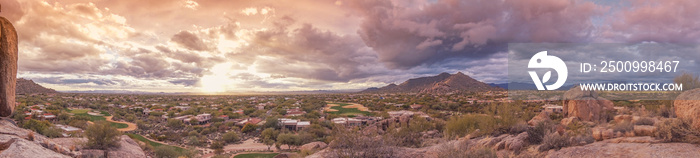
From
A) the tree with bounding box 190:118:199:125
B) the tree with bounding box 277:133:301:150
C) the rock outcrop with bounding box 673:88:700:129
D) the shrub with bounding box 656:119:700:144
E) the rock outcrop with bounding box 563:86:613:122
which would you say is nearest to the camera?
the shrub with bounding box 656:119:700:144

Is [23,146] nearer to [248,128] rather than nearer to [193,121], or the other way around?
[248,128]

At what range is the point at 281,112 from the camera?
52.1 meters

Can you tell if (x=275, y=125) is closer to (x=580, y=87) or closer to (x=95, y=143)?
(x=95, y=143)

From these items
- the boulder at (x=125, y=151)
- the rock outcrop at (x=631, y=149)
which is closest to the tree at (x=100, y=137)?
the boulder at (x=125, y=151)

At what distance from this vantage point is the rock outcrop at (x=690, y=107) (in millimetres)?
7341

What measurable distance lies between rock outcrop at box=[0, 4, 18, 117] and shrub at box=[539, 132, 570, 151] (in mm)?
18679

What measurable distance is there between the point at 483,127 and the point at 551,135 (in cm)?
513

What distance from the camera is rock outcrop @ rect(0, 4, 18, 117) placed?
9.47 metres

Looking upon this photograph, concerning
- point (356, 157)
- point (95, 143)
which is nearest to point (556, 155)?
point (356, 157)

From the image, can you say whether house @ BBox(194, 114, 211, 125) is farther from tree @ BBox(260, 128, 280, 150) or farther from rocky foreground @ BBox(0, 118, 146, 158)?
rocky foreground @ BBox(0, 118, 146, 158)

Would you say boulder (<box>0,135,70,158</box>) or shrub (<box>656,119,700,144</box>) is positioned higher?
shrub (<box>656,119,700,144</box>)

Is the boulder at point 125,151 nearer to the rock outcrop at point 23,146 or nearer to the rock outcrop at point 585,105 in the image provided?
the rock outcrop at point 23,146

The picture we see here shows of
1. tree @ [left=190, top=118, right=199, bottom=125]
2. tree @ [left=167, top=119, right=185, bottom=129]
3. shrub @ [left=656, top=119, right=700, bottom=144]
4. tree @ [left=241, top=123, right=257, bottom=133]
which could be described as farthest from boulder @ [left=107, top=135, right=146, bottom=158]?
tree @ [left=190, top=118, right=199, bottom=125]

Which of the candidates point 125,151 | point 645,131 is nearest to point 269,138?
point 125,151
